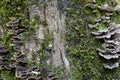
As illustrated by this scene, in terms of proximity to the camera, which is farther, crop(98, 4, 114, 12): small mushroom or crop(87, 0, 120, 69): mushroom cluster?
crop(98, 4, 114, 12): small mushroom

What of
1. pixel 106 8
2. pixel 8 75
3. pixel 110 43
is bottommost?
pixel 8 75

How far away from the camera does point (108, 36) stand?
2.96 metres

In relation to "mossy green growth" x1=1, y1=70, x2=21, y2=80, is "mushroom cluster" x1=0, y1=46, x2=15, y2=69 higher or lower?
higher

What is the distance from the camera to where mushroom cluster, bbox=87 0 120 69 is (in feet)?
9.70

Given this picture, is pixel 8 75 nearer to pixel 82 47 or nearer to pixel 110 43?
pixel 82 47

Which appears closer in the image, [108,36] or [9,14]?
[108,36]

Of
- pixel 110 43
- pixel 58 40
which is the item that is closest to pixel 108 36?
pixel 110 43

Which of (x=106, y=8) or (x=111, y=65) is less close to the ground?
(x=106, y=8)

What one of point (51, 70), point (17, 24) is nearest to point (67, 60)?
point (51, 70)

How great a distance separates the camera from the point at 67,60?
3031 mm

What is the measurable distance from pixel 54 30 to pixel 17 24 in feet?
1.21

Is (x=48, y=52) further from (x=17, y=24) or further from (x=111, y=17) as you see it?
(x=111, y=17)

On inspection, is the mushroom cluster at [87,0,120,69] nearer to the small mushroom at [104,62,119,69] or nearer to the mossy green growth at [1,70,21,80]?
the small mushroom at [104,62,119,69]

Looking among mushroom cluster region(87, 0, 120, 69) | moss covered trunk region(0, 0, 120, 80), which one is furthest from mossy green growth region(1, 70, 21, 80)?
mushroom cluster region(87, 0, 120, 69)
